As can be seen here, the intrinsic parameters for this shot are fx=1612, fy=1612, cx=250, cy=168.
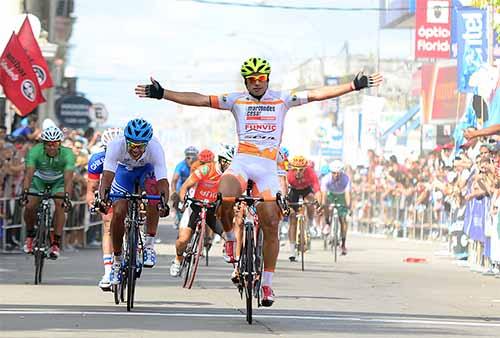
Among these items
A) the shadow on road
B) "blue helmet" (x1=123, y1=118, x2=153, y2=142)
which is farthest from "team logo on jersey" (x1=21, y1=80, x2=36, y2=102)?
"blue helmet" (x1=123, y1=118, x2=153, y2=142)

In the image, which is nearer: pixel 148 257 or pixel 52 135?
pixel 148 257

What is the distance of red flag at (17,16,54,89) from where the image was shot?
1234 inches

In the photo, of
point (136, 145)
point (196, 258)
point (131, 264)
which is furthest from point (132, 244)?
point (196, 258)

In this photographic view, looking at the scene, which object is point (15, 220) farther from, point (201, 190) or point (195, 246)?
point (195, 246)

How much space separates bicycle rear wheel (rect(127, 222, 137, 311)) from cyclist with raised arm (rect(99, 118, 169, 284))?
0.35 meters

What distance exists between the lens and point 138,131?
15.0 m

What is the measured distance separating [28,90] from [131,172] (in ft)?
45.7

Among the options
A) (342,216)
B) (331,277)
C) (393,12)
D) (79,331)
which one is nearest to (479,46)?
(342,216)

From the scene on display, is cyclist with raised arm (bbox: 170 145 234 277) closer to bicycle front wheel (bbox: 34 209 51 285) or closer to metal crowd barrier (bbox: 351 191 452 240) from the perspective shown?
bicycle front wheel (bbox: 34 209 51 285)

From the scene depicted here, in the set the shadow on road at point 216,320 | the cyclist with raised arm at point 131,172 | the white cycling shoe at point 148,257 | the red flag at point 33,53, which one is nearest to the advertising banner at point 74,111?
the red flag at point 33,53

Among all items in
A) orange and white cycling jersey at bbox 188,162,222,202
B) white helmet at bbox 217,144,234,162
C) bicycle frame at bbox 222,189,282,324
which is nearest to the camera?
bicycle frame at bbox 222,189,282,324

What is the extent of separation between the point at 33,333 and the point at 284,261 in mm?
15573

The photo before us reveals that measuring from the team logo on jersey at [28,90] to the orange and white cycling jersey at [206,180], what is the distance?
8867mm

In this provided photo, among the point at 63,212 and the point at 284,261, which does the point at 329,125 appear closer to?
the point at 284,261
